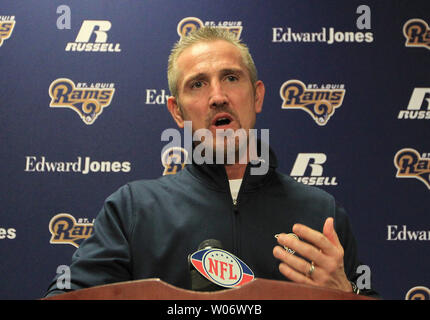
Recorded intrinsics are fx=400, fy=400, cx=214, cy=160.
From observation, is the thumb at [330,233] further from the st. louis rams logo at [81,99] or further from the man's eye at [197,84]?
the st. louis rams logo at [81,99]

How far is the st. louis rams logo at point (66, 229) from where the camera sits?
1945 millimetres

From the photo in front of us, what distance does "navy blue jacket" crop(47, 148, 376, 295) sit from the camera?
1.10 metres

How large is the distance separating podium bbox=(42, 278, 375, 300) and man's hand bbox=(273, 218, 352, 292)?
0.21 m

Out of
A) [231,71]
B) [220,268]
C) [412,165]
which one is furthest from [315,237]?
[412,165]

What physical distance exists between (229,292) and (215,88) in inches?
33.4

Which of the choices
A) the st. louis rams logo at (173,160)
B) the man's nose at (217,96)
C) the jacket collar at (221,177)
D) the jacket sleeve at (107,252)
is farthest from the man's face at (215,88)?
the st. louis rams logo at (173,160)

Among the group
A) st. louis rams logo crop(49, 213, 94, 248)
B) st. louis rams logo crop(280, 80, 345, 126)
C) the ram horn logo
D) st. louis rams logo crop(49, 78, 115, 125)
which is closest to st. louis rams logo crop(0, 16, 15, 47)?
st. louis rams logo crop(49, 78, 115, 125)

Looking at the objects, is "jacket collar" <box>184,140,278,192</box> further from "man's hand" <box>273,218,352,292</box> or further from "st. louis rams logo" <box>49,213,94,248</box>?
"st. louis rams logo" <box>49,213,94,248</box>

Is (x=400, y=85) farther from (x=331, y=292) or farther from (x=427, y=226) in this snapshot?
(x=331, y=292)

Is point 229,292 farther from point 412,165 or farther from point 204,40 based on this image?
point 412,165

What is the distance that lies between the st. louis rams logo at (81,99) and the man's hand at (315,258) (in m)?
1.54
